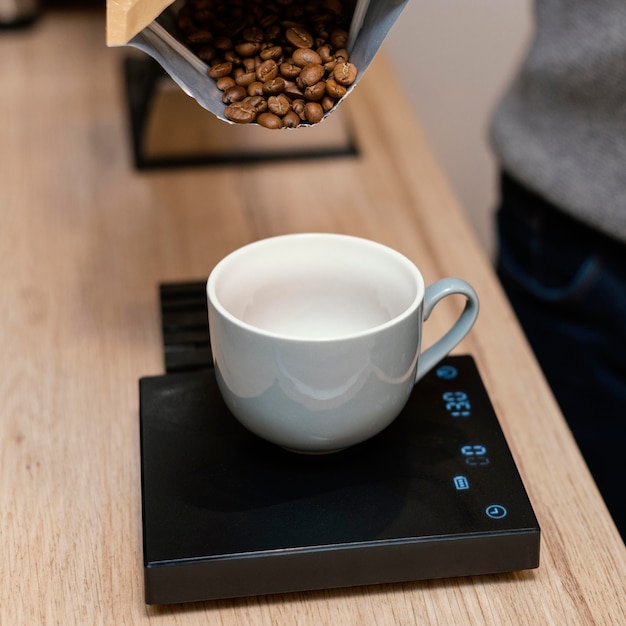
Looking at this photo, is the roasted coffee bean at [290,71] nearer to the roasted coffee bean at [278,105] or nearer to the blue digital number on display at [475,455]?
the roasted coffee bean at [278,105]

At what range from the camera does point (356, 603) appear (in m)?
0.50

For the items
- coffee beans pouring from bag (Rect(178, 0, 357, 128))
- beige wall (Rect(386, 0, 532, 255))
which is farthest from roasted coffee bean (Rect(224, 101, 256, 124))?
beige wall (Rect(386, 0, 532, 255))

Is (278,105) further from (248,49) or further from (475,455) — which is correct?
(475,455)

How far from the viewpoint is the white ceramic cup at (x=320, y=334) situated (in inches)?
19.4

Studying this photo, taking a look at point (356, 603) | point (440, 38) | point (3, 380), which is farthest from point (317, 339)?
point (440, 38)

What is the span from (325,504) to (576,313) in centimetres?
50

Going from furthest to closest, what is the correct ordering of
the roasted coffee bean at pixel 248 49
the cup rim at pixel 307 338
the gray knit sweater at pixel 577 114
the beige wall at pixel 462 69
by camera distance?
the beige wall at pixel 462 69 < the gray knit sweater at pixel 577 114 < the roasted coffee bean at pixel 248 49 < the cup rim at pixel 307 338

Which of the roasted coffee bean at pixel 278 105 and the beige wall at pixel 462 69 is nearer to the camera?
the roasted coffee bean at pixel 278 105

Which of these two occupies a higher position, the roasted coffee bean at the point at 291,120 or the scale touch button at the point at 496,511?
the roasted coffee bean at the point at 291,120

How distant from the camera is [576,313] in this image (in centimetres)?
93

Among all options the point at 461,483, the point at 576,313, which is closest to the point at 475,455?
the point at 461,483

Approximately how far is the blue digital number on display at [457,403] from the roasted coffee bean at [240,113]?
22cm

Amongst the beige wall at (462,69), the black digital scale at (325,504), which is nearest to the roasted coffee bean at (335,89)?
the black digital scale at (325,504)

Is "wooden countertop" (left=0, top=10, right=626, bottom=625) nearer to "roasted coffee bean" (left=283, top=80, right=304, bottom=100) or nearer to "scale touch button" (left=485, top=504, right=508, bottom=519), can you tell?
"scale touch button" (left=485, top=504, right=508, bottom=519)
